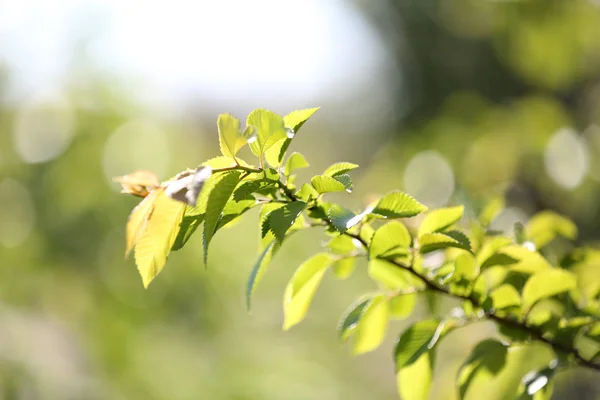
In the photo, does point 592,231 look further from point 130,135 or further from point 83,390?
point 83,390

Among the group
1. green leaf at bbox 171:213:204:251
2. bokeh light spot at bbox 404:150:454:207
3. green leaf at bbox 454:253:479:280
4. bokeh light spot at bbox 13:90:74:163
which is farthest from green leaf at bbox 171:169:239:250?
bokeh light spot at bbox 13:90:74:163

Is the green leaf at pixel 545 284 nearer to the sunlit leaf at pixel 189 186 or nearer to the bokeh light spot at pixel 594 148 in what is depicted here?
the sunlit leaf at pixel 189 186

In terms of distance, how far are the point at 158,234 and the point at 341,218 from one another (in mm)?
134

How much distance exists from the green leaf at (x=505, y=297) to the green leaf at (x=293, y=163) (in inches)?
8.7

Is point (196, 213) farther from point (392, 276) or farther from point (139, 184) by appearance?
point (392, 276)

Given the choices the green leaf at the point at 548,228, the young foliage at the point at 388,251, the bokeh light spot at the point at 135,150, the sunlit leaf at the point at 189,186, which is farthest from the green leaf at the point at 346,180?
the bokeh light spot at the point at 135,150

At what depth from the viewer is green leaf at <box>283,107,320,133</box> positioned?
442 mm

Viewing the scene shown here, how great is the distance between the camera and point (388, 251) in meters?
0.50

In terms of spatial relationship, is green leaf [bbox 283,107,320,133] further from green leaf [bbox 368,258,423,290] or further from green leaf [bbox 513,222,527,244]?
green leaf [bbox 513,222,527,244]

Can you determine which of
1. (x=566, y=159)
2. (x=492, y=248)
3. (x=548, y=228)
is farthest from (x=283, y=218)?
(x=566, y=159)

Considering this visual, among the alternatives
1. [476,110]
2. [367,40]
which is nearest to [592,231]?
[476,110]

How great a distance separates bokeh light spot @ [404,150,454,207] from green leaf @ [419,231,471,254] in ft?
4.10

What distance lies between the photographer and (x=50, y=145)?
2.38 metres

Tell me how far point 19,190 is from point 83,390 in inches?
36.1
